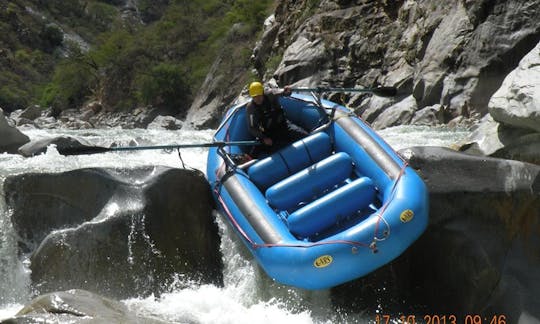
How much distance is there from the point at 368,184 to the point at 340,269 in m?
0.87

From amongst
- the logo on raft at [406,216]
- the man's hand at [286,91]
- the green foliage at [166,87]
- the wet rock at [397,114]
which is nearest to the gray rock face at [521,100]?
the logo on raft at [406,216]

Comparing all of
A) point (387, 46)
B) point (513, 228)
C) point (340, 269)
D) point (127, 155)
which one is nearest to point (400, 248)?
point (340, 269)

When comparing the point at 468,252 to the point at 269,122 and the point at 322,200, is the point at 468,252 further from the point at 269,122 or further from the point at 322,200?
the point at 269,122

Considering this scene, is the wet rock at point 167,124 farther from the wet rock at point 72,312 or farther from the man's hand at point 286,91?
the wet rock at point 72,312

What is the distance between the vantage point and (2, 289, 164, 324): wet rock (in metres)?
3.37

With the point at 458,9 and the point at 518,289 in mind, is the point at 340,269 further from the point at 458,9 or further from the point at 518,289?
the point at 458,9

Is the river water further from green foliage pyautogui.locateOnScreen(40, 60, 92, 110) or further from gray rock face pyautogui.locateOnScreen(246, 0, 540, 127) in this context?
green foliage pyautogui.locateOnScreen(40, 60, 92, 110)

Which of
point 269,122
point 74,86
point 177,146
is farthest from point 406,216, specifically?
point 74,86

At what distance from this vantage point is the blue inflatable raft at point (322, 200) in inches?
164

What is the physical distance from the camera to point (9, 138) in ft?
26.5
